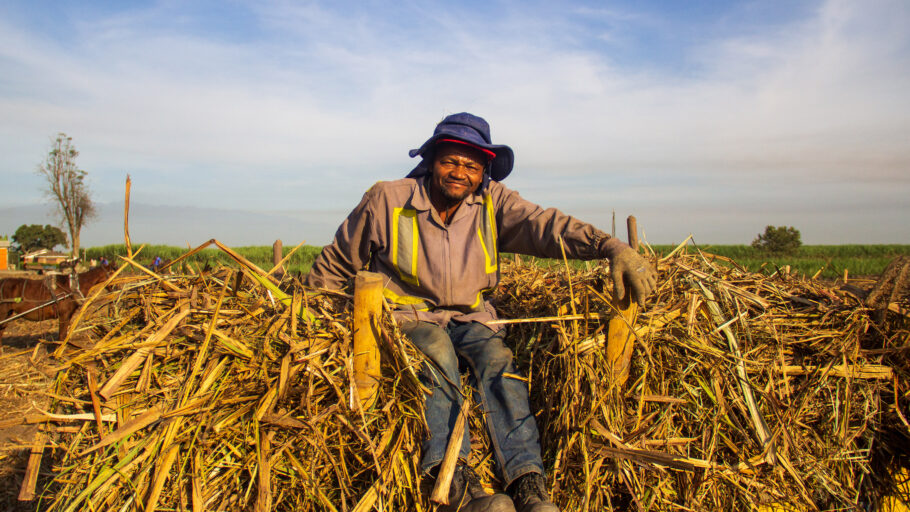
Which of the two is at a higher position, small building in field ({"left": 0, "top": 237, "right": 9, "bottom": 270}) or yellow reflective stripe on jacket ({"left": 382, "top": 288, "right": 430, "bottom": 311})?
yellow reflective stripe on jacket ({"left": 382, "top": 288, "right": 430, "bottom": 311})

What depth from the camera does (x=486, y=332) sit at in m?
2.80

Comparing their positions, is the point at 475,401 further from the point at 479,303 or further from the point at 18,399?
the point at 18,399

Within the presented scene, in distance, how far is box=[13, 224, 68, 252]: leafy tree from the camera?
46.2 meters

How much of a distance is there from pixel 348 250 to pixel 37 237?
58034 millimetres

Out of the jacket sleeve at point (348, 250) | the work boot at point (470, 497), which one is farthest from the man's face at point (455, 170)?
the work boot at point (470, 497)

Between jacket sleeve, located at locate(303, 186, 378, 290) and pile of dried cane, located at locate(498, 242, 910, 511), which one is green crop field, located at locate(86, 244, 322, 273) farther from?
pile of dried cane, located at locate(498, 242, 910, 511)

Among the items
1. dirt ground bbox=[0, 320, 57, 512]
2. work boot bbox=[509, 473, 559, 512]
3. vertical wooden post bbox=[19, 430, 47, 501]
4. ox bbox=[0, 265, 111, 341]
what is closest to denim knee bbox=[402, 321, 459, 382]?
work boot bbox=[509, 473, 559, 512]

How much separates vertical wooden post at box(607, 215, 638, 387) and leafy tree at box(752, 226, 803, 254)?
3495cm

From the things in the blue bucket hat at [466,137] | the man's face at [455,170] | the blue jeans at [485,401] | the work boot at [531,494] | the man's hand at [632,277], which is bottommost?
the work boot at [531,494]

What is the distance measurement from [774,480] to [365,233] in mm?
2666

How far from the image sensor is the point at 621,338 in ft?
8.00

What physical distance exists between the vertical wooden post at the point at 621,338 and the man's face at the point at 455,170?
1236 millimetres

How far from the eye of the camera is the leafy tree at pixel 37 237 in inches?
1817

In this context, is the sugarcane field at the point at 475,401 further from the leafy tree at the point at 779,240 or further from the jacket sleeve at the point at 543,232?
the leafy tree at the point at 779,240
